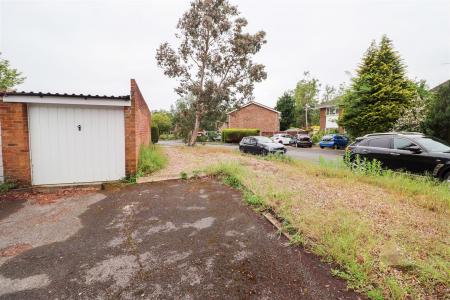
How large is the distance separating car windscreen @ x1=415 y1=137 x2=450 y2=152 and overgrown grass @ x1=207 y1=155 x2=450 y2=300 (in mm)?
1014

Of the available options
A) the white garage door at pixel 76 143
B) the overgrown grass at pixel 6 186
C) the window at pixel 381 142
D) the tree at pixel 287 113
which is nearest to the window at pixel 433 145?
the window at pixel 381 142

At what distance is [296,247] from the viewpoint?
3.43 m

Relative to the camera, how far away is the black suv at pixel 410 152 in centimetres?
614

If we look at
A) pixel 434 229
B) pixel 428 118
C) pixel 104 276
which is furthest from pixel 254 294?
A: pixel 428 118

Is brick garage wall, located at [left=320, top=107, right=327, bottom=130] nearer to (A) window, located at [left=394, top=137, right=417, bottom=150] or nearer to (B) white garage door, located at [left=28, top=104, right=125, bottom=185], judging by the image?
(A) window, located at [left=394, top=137, right=417, bottom=150]

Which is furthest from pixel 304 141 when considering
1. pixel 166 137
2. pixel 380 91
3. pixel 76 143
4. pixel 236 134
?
pixel 166 137

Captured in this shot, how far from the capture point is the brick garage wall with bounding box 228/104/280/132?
38.7m

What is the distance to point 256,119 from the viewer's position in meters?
38.7

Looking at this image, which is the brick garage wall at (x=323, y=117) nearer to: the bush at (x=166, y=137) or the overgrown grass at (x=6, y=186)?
the bush at (x=166, y=137)

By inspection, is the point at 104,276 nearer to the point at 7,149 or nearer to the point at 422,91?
the point at 7,149

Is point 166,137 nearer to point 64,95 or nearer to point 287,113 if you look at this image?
point 287,113

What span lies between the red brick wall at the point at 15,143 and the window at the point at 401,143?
10.9 metres

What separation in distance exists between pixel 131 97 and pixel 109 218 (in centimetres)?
378

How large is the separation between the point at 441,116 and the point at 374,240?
45.1 feet
